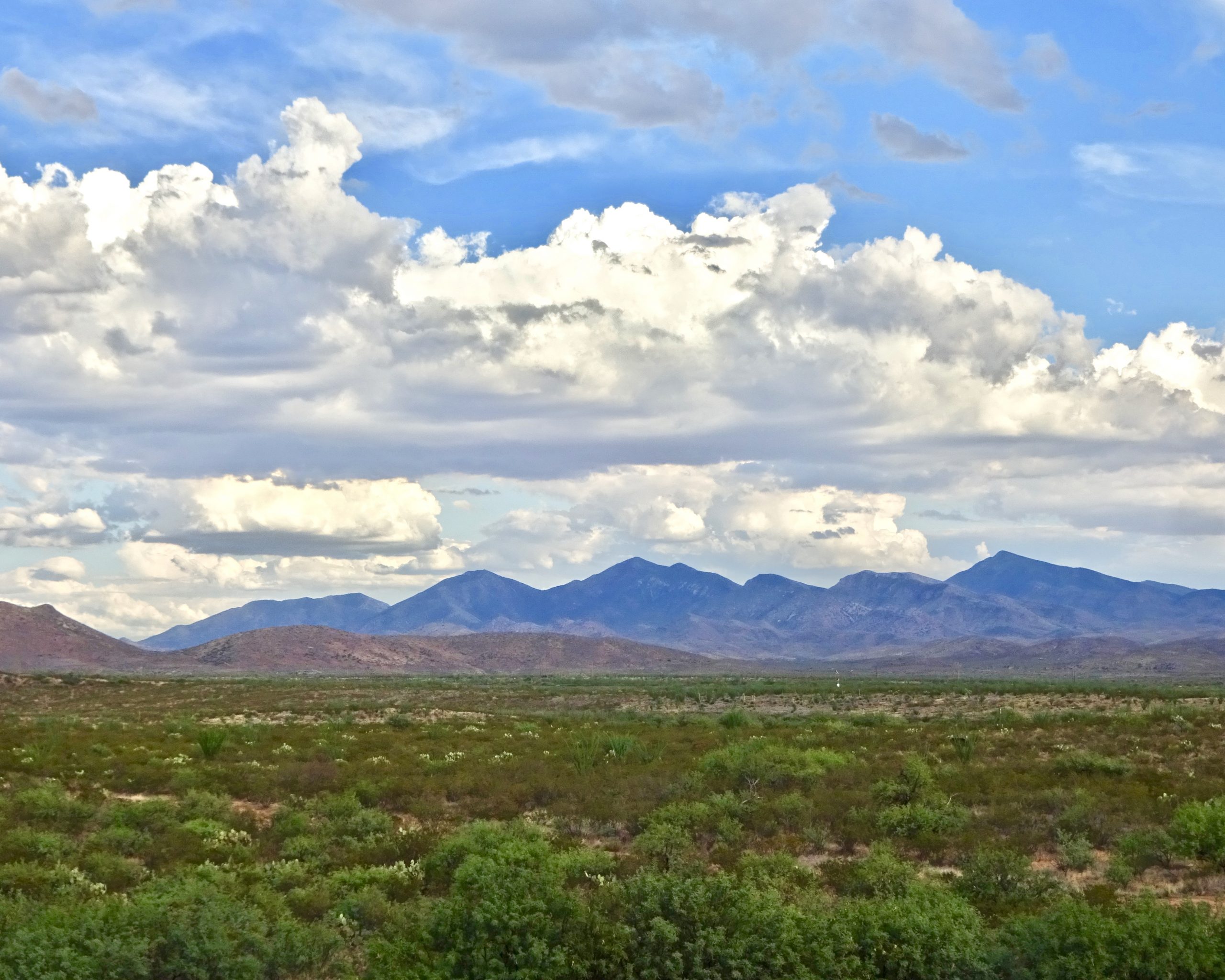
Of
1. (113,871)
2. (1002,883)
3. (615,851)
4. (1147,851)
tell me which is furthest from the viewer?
(615,851)

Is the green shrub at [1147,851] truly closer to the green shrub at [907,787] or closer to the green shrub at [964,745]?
the green shrub at [907,787]

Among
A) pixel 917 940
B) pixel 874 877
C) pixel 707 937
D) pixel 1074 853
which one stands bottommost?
pixel 1074 853

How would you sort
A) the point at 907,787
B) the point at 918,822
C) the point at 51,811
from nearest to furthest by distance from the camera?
1. the point at 918,822
2. the point at 51,811
3. the point at 907,787

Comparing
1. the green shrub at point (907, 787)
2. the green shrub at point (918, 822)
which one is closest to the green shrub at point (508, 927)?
the green shrub at point (918, 822)

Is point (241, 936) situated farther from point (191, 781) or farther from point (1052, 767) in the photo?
point (1052, 767)

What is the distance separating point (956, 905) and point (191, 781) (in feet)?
59.2

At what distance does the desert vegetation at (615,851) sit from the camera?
12797mm

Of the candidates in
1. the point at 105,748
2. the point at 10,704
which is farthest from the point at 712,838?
the point at 10,704

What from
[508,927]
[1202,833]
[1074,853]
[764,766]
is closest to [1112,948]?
[508,927]

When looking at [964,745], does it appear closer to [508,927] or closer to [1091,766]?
[1091,766]

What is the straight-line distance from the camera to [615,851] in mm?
19953

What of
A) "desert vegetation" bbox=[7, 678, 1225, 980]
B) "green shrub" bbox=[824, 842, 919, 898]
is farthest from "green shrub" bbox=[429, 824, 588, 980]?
"green shrub" bbox=[824, 842, 919, 898]

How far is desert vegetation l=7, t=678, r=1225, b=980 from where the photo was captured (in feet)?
42.0

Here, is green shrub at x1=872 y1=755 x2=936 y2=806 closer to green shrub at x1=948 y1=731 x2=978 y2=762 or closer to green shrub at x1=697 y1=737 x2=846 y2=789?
green shrub at x1=697 y1=737 x2=846 y2=789
